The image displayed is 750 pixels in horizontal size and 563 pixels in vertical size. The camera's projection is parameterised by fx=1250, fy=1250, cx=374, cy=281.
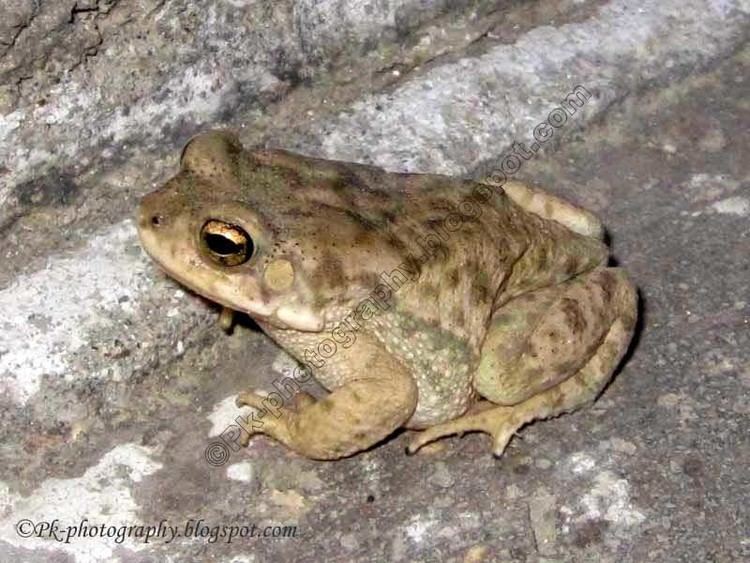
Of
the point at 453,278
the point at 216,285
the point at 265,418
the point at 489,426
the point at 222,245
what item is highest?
the point at 222,245

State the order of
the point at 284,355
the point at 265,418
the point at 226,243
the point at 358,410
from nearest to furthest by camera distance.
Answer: the point at 226,243 → the point at 358,410 → the point at 265,418 → the point at 284,355

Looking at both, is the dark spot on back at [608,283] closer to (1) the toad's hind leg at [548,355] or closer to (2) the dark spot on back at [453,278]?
(1) the toad's hind leg at [548,355]

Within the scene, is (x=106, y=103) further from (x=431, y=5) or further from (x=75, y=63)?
(x=431, y=5)

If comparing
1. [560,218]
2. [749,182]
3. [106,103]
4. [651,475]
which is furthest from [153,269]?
[749,182]

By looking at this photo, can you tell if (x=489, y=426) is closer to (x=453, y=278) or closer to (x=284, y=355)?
(x=453, y=278)

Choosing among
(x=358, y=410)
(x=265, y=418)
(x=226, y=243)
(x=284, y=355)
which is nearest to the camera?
(x=226, y=243)

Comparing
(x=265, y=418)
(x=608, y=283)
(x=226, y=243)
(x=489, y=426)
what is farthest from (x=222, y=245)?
(x=608, y=283)

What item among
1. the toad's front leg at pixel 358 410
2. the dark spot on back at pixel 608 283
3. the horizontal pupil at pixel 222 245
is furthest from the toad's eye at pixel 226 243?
the dark spot on back at pixel 608 283
